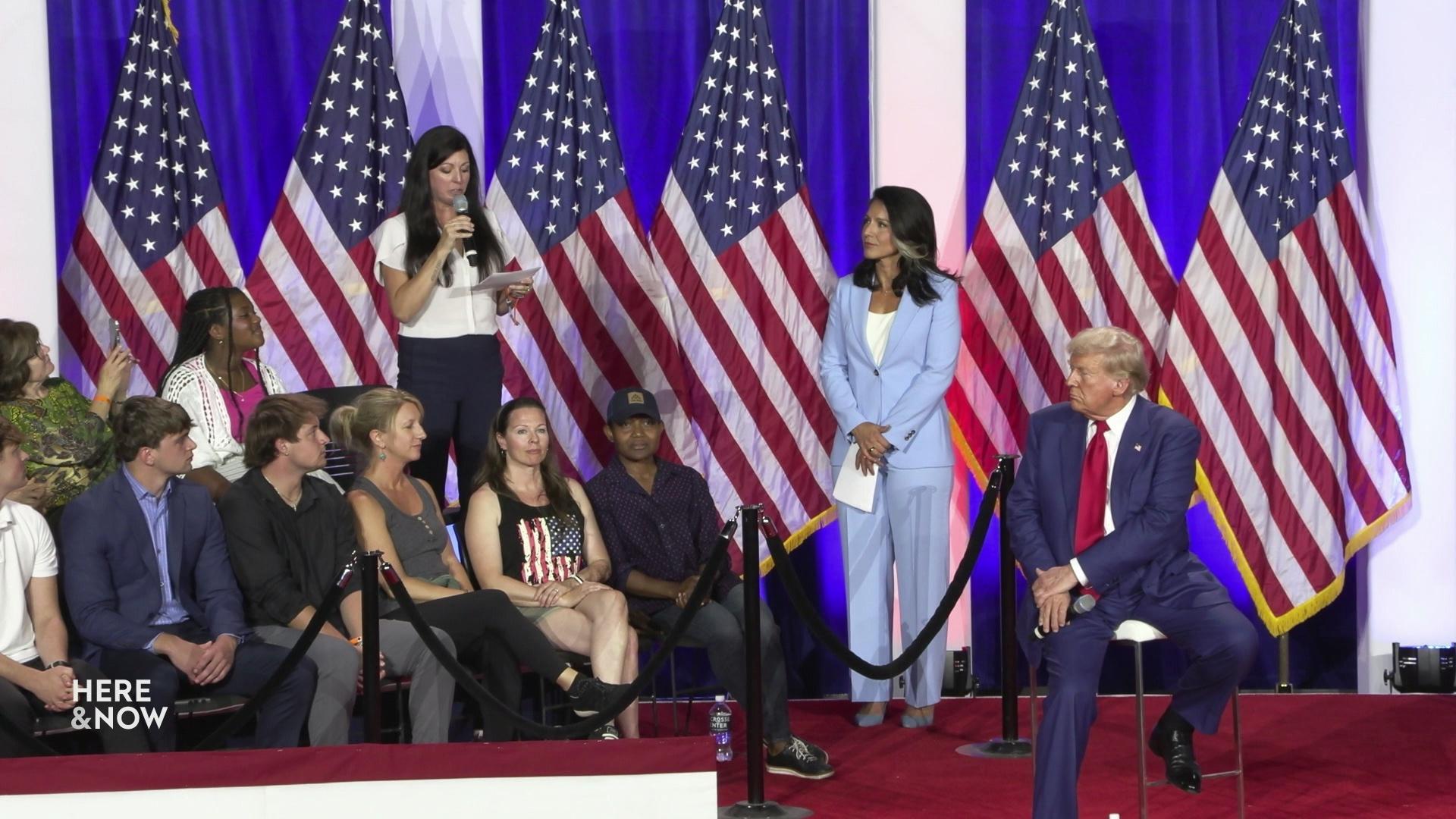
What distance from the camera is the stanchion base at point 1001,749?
613cm

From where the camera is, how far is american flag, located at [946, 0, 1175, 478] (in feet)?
23.7

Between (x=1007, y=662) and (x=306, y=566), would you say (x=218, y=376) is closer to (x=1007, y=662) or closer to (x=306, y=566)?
(x=306, y=566)

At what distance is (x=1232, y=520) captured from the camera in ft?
23.3

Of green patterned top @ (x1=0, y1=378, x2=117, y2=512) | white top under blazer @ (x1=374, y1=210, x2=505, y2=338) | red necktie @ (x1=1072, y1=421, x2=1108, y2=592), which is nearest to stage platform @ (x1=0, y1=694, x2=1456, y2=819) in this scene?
red necktie @ (x1=1072, y1=421, x2=1108, y2=592)

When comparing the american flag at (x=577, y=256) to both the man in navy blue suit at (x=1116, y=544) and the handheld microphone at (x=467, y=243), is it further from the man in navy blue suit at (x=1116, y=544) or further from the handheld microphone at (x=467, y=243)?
the man in navy blue suit at (x=1116, y=544)

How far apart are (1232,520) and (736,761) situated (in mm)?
2409

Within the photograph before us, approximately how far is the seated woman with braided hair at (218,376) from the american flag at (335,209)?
2.42 feet

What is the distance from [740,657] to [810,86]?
8.68ft

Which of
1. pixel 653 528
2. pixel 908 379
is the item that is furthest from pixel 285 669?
pixel 908 379

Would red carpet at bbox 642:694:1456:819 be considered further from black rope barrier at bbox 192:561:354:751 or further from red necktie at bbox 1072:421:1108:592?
black rope barrier at bbox 192:561:354:751

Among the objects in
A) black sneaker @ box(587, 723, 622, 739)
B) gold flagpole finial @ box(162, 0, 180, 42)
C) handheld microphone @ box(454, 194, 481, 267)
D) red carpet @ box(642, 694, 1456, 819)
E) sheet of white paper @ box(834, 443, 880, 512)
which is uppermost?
gold flagpole finial @ box(162, 0, 180, 42)

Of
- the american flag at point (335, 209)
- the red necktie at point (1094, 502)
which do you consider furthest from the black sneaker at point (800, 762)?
the american flag at point (335, 209)

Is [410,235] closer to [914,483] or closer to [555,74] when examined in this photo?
[555,74]

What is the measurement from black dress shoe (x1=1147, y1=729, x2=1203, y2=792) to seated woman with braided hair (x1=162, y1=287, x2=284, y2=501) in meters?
3.25
